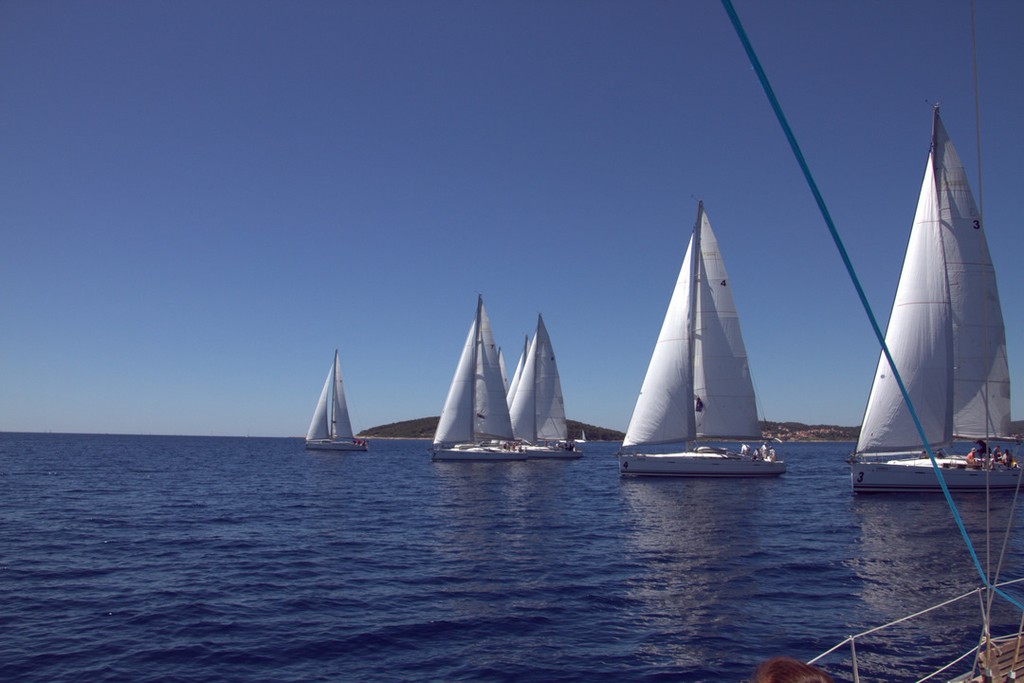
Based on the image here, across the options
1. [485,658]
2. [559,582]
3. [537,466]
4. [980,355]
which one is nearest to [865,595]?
[559,582]

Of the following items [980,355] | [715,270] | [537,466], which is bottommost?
[537,466]

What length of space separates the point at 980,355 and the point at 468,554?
34679mm

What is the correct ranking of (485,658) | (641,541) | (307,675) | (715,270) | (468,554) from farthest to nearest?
1. (715,270)
2. (641,541)
3. (468,554)
4. (485,658)
5. (307,675)

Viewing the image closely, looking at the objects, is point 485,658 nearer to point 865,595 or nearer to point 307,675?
point 307,675

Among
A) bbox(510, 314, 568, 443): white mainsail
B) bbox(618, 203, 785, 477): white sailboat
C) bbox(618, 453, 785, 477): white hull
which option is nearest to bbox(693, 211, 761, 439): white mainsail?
bbox(618, 203, 785, 477): white sailboat

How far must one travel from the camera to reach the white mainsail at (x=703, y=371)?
45.2 m

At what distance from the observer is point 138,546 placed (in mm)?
21828

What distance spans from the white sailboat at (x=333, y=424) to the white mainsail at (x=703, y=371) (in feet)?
174

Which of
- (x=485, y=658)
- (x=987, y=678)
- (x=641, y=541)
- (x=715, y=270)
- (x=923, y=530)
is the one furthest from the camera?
(x=715, y=270)

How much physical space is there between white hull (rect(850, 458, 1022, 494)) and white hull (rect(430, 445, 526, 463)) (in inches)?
1270

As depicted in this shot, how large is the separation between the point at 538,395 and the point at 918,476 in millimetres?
41791

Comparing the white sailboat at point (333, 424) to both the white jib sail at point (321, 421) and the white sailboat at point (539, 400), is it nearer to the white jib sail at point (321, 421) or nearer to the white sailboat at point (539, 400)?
the white jib sail at point (321, 421)

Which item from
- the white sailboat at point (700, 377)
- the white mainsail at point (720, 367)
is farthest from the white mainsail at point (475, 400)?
the white mainsail at point (720, 367)

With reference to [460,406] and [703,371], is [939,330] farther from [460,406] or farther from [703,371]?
[460,406]
